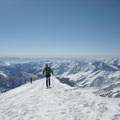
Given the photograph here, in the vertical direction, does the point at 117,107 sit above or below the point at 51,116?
above

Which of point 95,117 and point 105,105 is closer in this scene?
point 95,117

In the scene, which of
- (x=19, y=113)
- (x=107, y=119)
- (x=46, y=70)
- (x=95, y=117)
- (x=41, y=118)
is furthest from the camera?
(x=46, y=70)

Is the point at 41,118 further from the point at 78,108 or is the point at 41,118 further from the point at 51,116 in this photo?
the point at 78,108

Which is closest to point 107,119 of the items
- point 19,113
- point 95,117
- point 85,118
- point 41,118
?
point 95,117

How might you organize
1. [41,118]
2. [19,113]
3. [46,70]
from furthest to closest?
[46,70] < [19,113] < [41,118]

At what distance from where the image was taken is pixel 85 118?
24.8 feet

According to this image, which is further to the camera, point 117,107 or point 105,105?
point 105,105

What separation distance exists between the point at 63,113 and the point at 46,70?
43.6 ft

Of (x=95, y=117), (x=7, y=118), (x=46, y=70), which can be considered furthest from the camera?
(x=46, y=70)

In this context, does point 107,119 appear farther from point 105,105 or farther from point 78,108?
point 78,108

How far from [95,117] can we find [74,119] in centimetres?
133

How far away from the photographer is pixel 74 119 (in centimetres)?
755

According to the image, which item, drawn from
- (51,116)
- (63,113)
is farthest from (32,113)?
(63,113)

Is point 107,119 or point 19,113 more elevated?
point 107,119
